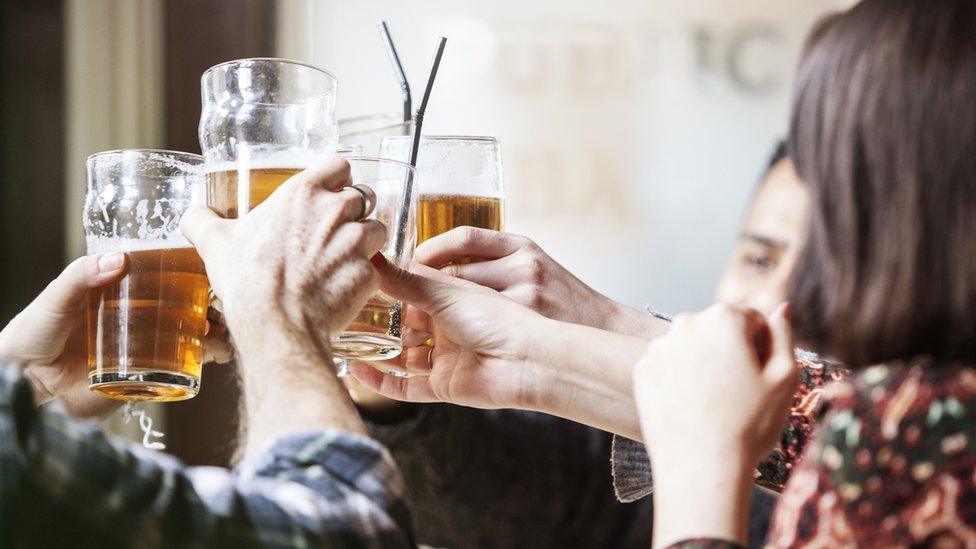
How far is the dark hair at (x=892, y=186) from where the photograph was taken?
2.23ft

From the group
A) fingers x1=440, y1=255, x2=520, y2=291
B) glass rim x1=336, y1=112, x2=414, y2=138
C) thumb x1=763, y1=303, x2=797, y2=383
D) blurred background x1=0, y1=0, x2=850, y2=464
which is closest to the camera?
thumb x1=763, y1=303, x2=797, y2=383

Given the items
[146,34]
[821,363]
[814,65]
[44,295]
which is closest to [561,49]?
[146,34]

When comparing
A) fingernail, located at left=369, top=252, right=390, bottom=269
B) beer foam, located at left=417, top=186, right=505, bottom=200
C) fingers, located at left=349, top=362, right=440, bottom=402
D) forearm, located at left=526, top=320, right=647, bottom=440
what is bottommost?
fingers, located at left=349, top=362, right=440, bottom=402

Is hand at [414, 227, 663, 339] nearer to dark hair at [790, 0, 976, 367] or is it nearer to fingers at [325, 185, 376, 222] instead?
fingers at [325, 185, 376, 222]

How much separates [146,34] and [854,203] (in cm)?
231

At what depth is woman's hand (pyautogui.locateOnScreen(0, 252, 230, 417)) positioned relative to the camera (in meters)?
1.07

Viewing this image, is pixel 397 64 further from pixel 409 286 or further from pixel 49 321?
pixel 49 321

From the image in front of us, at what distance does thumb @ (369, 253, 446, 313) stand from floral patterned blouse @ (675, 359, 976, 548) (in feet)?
1.69

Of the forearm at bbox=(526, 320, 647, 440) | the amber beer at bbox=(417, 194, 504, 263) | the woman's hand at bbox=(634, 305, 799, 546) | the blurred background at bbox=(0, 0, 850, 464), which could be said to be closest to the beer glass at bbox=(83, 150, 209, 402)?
the amber beer at bbox=(417, 194, 504, 263)

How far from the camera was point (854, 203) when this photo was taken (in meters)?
0.72

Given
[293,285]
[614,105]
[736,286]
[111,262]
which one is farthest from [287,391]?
[614,105]

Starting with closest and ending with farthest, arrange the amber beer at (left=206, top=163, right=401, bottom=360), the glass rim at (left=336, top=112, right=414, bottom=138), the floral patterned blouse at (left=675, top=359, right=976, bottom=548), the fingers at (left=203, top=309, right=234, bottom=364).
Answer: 1. the floral patterned blouse at (left=675, top=359, right=976, bottom=548)
2. the amber beer at (left=206, top=163, right=401, bottom=360)
3. the fingers at (left=203, top=309, right=234, bottom=364)
4. the glass rim at (left=336, top=112, right=414, bottom=138)

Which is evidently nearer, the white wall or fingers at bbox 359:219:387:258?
fingers at bbox 359:219:387:258

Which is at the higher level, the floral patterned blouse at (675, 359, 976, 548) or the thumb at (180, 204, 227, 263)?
the thumb at (180, 204, 227, 263)
